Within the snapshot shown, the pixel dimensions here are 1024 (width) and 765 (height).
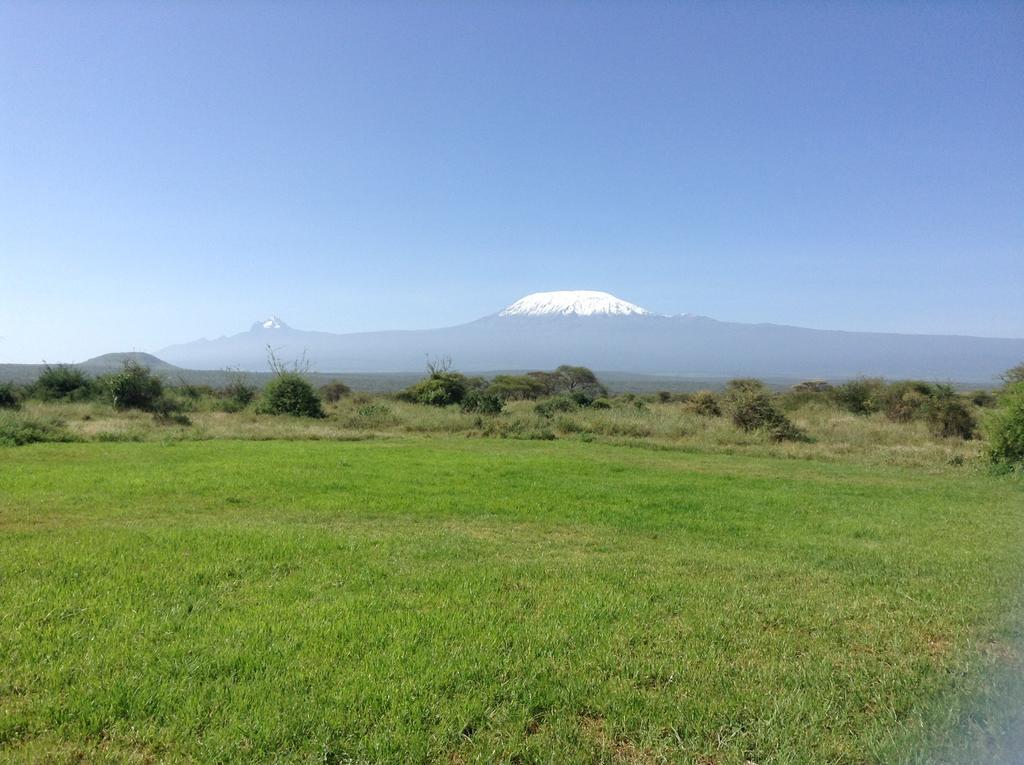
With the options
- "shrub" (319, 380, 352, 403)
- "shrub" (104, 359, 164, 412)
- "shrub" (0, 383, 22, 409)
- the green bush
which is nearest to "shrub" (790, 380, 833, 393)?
the green bush

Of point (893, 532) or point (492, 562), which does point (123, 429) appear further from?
point (893, 532)

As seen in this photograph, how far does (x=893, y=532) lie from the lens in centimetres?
887

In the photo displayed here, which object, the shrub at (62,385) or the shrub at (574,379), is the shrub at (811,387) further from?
the shrub at (62,385)

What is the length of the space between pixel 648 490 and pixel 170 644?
382 inches

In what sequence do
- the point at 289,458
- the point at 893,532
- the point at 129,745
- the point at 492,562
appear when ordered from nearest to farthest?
1. the point at 129,745
2. the point at 492,562
3. the point at 893,532
4. the point at 289,458

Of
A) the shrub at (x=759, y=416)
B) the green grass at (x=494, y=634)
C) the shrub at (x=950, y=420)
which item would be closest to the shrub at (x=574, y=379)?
the shrub at (x=759, y=416)

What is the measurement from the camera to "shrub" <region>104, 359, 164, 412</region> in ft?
107

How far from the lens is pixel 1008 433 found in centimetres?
1734

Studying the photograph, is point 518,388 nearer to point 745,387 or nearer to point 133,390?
point 745,387

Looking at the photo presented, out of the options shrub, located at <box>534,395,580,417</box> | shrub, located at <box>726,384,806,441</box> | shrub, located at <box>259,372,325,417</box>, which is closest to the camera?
shrub, located at <box>726,384,806,441</box>

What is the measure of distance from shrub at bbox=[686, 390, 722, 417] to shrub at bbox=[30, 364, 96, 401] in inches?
1406

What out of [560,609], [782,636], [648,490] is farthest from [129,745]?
[648,490]

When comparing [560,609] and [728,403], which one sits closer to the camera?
[560,609]

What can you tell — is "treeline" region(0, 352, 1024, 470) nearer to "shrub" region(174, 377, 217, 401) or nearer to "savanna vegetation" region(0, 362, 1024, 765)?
"shrub" region(174, 377, 217, 401)
